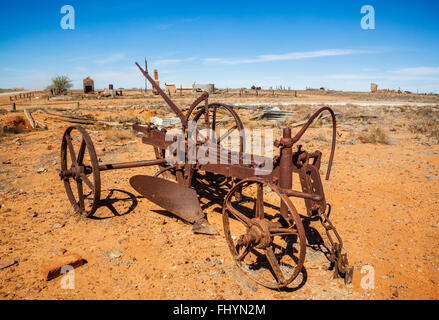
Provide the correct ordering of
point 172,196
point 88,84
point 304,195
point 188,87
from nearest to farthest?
point 304,195 → point 172,196 → point 88,84 → point 188,87

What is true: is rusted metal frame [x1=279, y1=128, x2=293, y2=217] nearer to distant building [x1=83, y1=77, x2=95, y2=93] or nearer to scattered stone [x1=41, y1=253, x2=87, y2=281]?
scattered stone [x1=41, y1=253, x2=87, y2=281]

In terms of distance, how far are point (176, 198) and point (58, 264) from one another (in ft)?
5.37

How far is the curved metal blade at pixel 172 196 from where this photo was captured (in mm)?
3721

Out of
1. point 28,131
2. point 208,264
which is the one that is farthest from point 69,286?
point 28,131

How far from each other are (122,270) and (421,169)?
622 centimetres

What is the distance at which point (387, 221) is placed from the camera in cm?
383

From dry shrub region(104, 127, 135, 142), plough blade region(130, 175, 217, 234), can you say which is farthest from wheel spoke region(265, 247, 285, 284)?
dry shrub region(104, 127, 135, 142)

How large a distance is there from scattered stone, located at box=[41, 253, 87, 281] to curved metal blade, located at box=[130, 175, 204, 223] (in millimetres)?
1313

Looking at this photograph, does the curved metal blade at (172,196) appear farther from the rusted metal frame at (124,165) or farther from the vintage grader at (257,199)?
the rusted metal frame at (124,165)

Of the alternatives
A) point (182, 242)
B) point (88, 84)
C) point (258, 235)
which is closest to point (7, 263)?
point (182, 242)

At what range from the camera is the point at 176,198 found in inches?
153

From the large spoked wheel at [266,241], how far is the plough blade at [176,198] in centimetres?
49

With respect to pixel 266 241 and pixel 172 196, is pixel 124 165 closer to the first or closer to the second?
pixel 172 196
